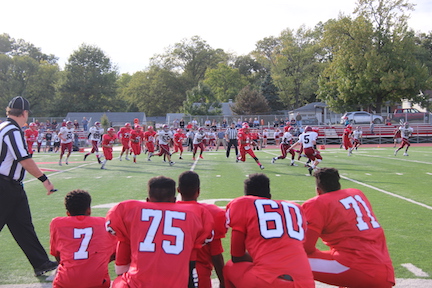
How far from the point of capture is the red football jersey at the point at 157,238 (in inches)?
104

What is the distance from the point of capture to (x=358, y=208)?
3359 millimetres

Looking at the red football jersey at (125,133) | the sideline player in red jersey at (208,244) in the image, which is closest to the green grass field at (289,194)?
the sideline player in red jersey at (208,244)

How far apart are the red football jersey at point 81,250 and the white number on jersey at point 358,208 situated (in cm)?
211

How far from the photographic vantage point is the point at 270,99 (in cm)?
5950

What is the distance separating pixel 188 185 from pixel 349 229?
1427 mm

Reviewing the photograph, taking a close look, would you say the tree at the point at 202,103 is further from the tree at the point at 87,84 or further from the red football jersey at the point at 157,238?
the red football jersey at the point at 157,238

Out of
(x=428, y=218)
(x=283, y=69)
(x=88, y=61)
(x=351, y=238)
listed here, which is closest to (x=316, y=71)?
(x=283, y=69)

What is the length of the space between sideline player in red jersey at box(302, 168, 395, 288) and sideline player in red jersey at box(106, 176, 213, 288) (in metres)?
1.02

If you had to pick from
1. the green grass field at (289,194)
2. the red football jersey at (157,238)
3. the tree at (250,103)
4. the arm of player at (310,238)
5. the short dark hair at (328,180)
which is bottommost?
the green grass field at (289,194)

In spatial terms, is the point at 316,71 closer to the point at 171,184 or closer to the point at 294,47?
the point at 294,47

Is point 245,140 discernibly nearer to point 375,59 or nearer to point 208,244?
point 208,244

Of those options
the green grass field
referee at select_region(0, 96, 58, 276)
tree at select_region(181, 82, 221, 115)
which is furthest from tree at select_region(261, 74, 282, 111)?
referee at select_region(0, 96, 58, 276)

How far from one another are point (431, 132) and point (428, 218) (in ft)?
96.5

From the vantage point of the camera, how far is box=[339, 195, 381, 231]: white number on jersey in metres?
3.29
